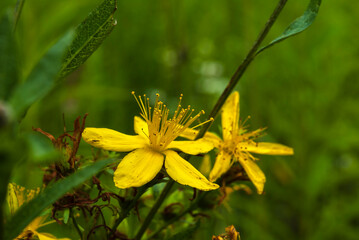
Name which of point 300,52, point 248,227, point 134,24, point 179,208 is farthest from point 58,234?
point 134,24

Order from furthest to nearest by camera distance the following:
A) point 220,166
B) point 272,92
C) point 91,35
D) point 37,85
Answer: point 272,92 → point 220,166 → point 91,35 → point 37,85

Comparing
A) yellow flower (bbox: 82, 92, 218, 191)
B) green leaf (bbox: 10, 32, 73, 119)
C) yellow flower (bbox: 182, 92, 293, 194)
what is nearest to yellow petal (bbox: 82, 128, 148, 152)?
yellow flower (bbox: 82, 92, 218, 191)

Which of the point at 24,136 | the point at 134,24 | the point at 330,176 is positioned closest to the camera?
the point at 24,136

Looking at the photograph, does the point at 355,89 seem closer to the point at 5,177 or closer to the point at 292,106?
the point at 292,106

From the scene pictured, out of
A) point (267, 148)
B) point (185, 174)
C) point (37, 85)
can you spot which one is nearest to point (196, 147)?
point (185, 174)

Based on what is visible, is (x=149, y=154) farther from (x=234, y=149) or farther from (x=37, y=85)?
(x=37, y=85)

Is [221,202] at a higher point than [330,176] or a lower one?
lower

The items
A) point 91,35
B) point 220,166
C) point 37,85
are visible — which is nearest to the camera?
point 37,85
